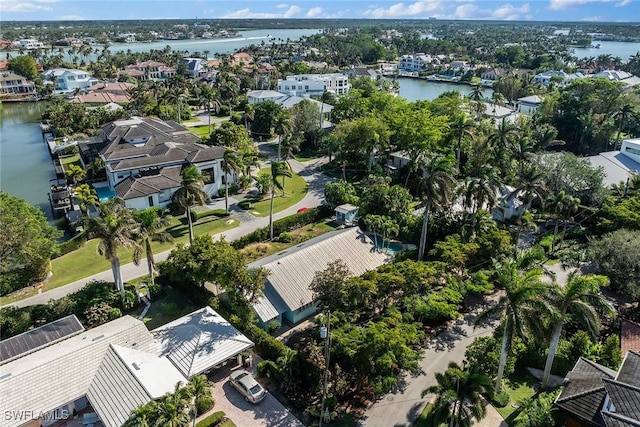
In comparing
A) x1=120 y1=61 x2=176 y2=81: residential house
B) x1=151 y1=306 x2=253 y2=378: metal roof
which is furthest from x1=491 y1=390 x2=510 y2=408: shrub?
x1=120 y1=61 x2=176 y2=81: residential house

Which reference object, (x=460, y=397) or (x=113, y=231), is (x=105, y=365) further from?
(x=460, y=397)

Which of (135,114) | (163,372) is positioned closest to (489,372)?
(163,372)

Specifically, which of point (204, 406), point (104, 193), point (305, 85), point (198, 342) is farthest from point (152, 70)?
point (204, 406)

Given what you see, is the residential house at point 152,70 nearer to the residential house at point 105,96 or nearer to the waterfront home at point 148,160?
the residential house at point 105,96

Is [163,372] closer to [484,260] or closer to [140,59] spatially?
[484,260]

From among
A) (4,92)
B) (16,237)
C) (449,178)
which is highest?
(449,178)
